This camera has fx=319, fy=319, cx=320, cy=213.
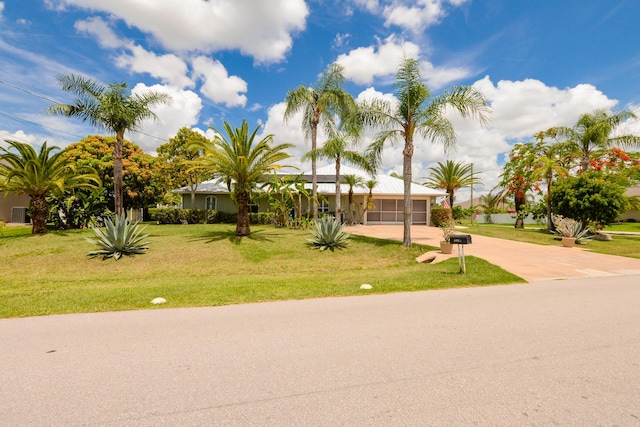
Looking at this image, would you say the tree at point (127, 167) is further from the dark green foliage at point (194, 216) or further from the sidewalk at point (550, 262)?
the sidewalk at point (550, 262)

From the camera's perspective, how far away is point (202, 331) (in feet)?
14.2

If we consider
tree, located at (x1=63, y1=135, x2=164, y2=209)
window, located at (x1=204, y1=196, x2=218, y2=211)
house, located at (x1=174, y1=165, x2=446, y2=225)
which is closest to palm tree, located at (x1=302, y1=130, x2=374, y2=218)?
house, located at (x1=174, y1=165, x2=446, y2=225)

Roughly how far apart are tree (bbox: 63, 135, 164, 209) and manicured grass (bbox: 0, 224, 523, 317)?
995cm

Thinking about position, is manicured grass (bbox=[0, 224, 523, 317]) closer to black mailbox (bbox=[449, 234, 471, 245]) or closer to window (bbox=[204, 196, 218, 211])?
black mailbox (bbox=[449, 234, 471, 245])

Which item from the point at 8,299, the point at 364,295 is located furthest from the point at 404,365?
the point at 8,299

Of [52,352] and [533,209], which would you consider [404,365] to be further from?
[533,209]

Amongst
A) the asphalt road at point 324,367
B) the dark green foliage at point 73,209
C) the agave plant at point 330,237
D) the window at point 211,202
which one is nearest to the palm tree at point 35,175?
the dark green foliage at point 73,209

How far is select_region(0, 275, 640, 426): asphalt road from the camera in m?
2.45

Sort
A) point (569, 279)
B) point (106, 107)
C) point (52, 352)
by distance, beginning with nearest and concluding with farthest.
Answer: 1. point (52, 352)
2. point (569, 279)
3. point (106, 107)

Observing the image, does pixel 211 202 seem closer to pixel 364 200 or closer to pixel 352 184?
pixel 352 184

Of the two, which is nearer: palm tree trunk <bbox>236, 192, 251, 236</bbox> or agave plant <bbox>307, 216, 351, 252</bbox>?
agave plant <bbox>307, 216, 351, 252</bbox>

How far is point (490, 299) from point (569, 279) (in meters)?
4.03

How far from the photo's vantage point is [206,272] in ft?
34.4

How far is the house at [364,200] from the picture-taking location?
86.7 ft
